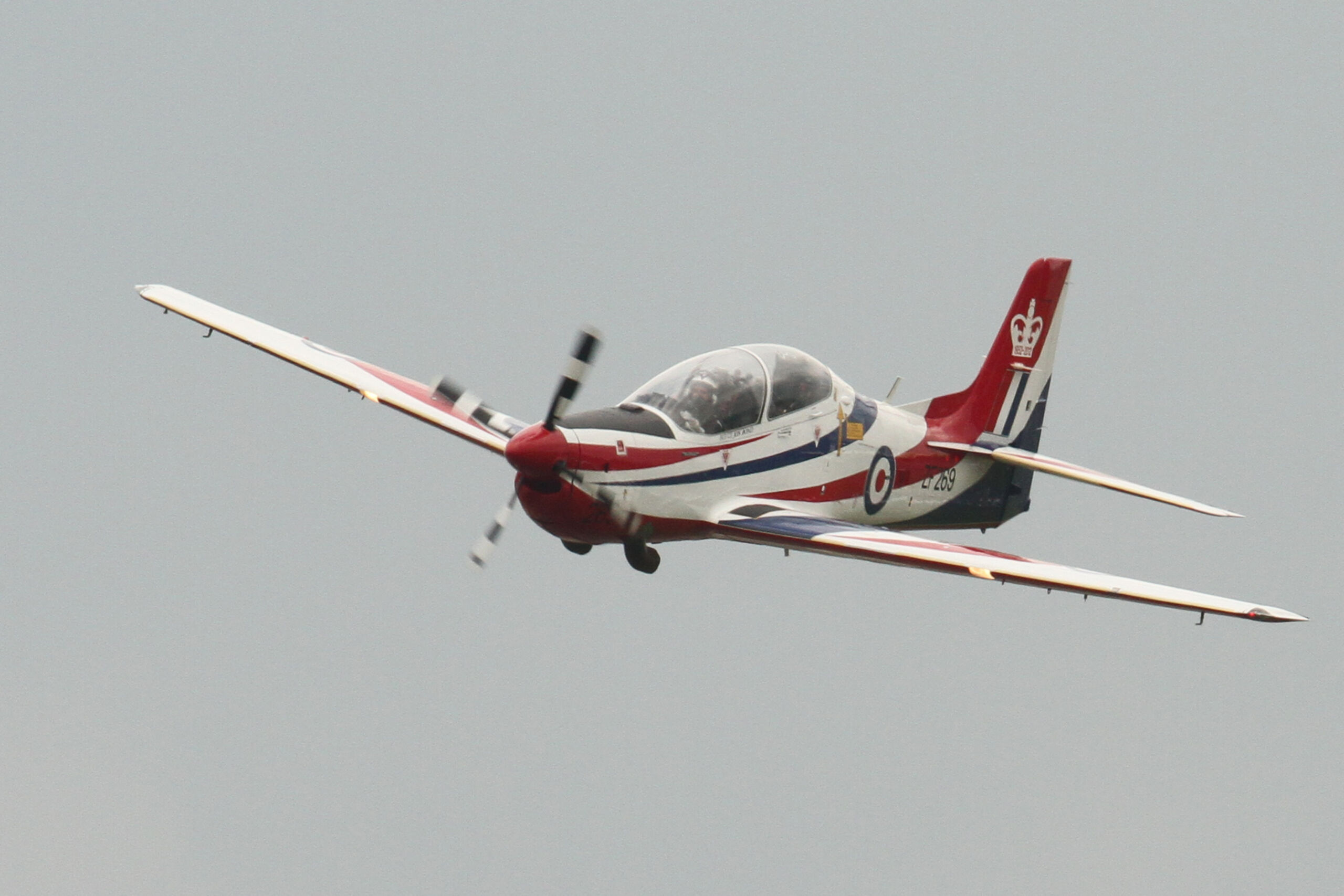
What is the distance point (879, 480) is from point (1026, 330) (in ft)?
12.7

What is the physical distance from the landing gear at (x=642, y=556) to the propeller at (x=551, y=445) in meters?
1.34

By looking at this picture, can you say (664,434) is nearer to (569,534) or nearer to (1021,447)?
(569,534)

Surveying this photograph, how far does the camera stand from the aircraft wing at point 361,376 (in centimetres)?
1878

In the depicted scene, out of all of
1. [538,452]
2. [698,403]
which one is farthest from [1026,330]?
[538,452]

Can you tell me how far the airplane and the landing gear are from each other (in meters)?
0.02

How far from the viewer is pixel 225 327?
21812mm

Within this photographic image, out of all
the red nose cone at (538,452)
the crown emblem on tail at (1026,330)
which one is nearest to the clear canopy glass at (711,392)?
the red nose cone at (538,452)

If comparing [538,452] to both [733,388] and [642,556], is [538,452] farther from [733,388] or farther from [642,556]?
[733,388]

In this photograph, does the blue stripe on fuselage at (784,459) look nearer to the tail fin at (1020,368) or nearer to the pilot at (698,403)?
the pilot at (698,403)

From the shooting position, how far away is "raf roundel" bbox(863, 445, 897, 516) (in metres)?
20.7

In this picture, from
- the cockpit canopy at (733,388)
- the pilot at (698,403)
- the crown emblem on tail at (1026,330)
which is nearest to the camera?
the pilot at (698,403)

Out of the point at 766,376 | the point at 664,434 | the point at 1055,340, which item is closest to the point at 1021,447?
the point at 1055,340

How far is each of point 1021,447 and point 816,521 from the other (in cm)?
563

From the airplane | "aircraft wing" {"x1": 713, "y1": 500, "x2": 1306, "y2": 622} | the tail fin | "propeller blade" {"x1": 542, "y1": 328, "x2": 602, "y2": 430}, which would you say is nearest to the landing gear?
the airplane
